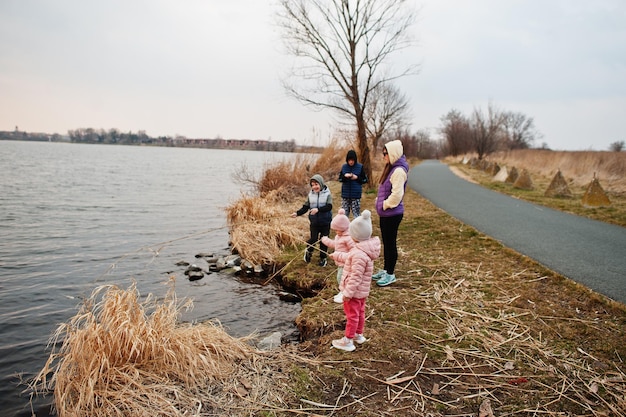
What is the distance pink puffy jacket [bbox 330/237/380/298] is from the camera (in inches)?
153

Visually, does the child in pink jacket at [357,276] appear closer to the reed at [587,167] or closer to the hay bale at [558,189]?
the hay bale at [558,189]

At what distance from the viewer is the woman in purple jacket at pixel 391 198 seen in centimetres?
532

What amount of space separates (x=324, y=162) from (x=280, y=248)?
9.64 metres

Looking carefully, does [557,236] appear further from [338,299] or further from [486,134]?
[486,134]

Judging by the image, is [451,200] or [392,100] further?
[392,100]

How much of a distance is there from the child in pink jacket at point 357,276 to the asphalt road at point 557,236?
3709 millimetres

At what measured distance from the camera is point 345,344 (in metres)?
4.02

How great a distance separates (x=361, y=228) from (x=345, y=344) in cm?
124

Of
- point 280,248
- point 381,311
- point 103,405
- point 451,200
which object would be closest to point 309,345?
point 381,311

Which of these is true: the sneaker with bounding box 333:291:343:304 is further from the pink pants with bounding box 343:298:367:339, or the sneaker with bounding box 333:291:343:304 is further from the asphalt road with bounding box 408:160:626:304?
the asphalt road with bounding box 408:160:626:304

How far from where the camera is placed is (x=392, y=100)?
81.7 ft

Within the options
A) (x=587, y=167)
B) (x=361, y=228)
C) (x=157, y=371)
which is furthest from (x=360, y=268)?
(x=587, y=167)

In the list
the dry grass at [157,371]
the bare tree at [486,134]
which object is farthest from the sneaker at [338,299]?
the bare tree at [486,134]

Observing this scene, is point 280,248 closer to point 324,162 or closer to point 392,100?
point 324,162
